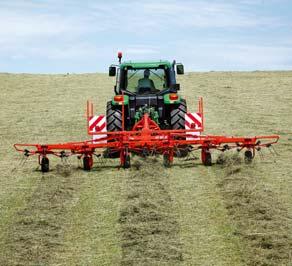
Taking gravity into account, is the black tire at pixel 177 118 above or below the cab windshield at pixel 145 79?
below

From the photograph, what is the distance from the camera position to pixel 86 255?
24.2ft

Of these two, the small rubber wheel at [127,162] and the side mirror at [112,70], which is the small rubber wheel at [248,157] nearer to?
the small rubber wheel at [127,162]

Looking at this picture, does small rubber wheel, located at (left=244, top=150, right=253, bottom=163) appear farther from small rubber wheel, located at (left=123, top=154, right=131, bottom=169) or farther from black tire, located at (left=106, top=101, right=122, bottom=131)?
black tire, located at (left=106, top=101, right=122, bottom=131)

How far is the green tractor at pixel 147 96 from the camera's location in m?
14.2

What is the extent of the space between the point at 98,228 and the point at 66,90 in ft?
74.2

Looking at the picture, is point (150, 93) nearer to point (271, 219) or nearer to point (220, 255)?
point (271, 219)

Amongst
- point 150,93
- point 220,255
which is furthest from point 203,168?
point 220,255

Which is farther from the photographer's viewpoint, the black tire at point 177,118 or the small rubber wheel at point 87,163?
the black tire at point 177,118

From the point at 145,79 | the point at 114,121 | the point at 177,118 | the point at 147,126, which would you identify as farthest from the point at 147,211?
the point at 145,79

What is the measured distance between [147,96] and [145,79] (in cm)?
55

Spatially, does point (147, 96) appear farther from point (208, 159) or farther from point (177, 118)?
point (208, 159)

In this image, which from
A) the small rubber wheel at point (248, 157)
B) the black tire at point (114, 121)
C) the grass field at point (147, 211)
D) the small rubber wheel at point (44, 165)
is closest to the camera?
the grass field at point (147, 211)

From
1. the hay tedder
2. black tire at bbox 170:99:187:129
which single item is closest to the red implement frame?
the hay tedder

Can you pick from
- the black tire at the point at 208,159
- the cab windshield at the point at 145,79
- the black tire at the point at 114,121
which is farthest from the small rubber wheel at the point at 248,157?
the cab windshield at the point at 145,79
